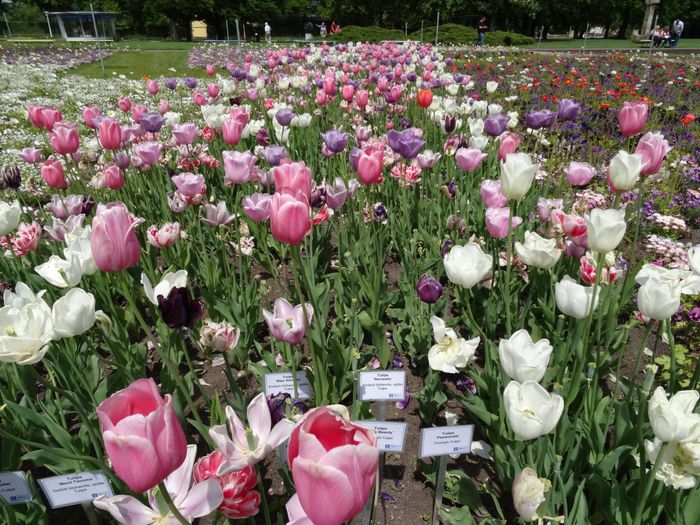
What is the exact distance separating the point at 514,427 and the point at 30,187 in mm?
4289

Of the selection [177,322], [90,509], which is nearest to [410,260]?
[177,322]

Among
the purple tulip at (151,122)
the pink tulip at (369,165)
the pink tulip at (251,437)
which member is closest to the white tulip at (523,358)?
the pink tulip at (251,437)

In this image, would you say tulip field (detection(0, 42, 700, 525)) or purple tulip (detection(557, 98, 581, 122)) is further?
purple tulip (detection(557, 98, 581, 122))

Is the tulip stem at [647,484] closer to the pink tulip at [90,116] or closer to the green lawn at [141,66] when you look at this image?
the pink tulip at [90,116]

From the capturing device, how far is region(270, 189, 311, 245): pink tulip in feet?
4.89

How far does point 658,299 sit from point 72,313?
1793 mm

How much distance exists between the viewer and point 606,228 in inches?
60.9

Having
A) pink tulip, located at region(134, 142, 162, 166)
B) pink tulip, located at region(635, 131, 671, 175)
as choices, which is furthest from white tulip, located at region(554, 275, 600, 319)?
pink tulip, located at region(134, 142, 162, 166)

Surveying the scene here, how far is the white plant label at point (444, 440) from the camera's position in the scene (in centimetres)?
151

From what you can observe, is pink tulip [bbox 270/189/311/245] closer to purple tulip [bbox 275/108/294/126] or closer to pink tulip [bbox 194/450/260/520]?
pink tulip [bbox 194/450/260/520]

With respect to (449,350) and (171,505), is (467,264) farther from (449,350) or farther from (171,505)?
(171,505)

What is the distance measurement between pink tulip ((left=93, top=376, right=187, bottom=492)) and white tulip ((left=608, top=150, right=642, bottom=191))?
5.81 feet

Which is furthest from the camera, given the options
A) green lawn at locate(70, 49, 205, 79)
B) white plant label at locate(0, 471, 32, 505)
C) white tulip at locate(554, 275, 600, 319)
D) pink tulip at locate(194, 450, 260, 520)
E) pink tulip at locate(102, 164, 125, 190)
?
green lawn at locate(70, 49, 205, 79)

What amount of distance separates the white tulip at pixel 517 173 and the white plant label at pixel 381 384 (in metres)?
0.86
